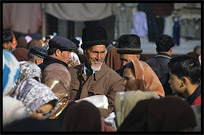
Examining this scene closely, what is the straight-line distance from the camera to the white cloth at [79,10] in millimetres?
12680

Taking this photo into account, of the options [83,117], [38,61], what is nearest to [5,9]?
[38,61]

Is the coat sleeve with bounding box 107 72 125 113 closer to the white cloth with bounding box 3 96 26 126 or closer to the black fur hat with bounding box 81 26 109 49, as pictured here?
the black fur hat with bounding box 81 26 109 49

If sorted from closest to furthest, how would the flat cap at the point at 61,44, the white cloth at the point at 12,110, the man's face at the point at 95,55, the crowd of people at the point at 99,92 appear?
the crowd of people at the point at 99,92 → the white cloth at the point at 12,110 → the man's face at the point at 95,55 → the flat cap at the point at 61,44

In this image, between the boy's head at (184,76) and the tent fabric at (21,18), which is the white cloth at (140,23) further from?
the boy's head at (184,76)

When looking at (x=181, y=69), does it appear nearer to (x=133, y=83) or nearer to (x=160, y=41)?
(x=133, y=83)

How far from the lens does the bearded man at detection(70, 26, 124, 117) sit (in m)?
4.12

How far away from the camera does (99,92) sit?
410cm

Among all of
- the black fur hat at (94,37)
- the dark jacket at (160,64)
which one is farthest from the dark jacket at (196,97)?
the dark jacket at (160,64)

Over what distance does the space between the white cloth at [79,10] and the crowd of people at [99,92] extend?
713 cm

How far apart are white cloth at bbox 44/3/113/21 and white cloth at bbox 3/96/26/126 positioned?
1015cm

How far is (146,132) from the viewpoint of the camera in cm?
245

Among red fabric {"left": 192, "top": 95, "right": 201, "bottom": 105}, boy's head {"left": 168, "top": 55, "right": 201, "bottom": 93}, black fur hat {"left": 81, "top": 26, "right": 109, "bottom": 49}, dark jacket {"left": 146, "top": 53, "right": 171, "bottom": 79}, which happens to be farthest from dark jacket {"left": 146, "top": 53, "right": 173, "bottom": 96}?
red fabric {"left": 192, "top": 95, "right": 201, "bottom": 105}

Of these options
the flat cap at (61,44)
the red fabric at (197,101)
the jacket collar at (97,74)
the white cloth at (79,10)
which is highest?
the white cloth at (79,10)

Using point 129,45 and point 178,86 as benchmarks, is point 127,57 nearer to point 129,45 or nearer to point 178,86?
point 129,45
